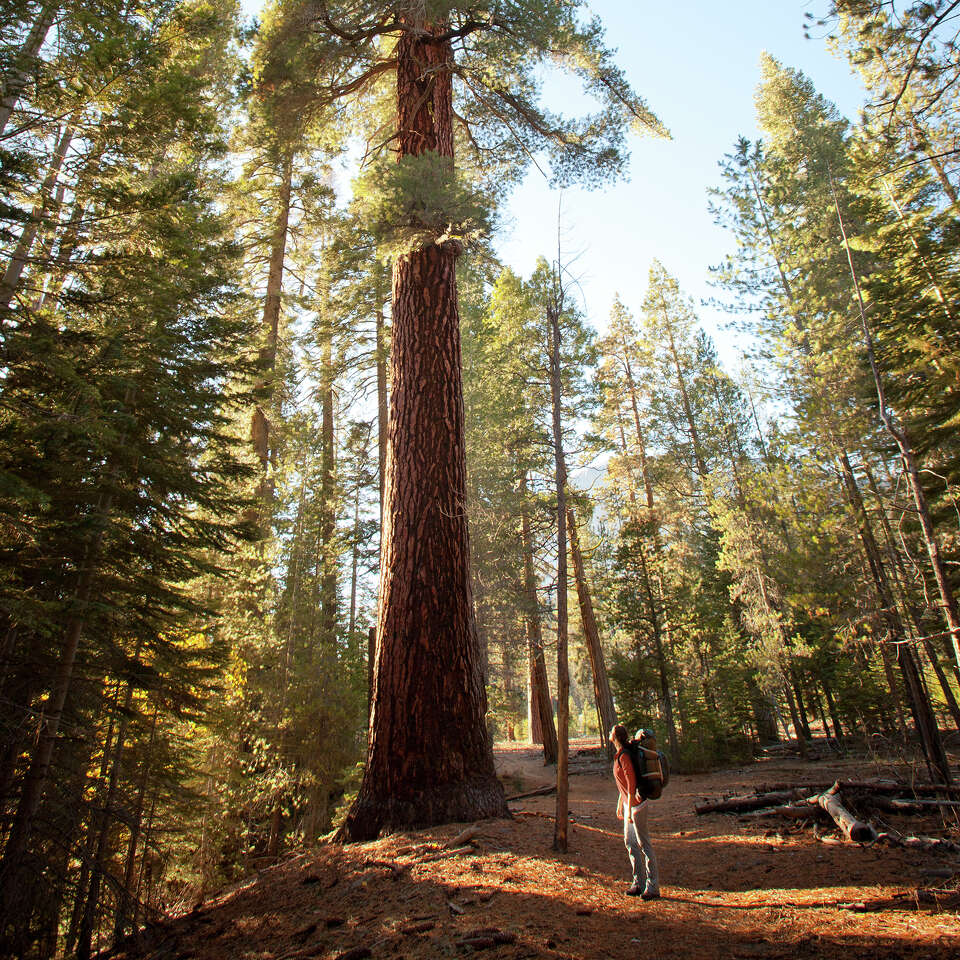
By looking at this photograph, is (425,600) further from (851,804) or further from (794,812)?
(851,804)

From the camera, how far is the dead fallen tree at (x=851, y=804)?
17.3 feet

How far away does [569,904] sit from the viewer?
3.62m

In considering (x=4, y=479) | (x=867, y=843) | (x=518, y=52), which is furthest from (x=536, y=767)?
(x=518, y=52)

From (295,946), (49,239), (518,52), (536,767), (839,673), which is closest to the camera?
(295,946)

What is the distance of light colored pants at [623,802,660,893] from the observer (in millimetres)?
4090

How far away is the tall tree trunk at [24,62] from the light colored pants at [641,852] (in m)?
7.47

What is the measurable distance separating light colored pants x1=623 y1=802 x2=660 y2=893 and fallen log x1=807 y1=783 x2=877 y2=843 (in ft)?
8.69

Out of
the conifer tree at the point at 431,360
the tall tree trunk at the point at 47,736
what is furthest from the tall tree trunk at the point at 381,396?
the tall tree trunk at the point at 47,736

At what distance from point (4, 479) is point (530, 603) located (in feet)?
42.6

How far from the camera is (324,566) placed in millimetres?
10945

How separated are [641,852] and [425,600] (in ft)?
9.32

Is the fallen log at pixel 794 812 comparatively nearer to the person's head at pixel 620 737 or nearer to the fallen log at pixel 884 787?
the fallen log at pixel 884 787

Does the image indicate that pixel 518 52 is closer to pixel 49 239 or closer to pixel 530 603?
pixel 49 239

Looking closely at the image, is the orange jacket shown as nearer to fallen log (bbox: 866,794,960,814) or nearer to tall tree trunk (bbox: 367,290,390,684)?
fallen log (bbox: 866,794,960,814)
